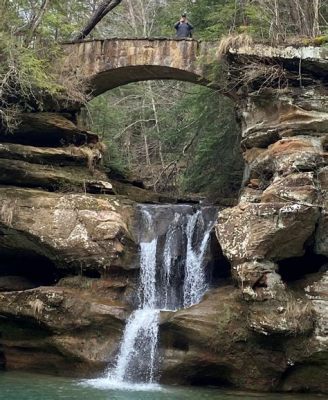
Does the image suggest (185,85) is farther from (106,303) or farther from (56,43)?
(106,303)

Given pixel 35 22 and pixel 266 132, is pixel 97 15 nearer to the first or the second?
pixel 35 22

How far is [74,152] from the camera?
48.2 ft

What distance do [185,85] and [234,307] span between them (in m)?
16.4

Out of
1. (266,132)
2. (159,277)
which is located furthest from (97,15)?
(159,277)

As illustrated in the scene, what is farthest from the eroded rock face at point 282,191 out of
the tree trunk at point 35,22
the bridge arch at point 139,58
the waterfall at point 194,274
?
the tree trunk at point 35,22

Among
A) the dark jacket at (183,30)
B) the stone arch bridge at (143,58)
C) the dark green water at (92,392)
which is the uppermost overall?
the dark jacket at (183,30)

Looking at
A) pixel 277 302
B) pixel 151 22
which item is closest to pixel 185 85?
pixel 151 22

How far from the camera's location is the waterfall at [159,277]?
1133 centimetres

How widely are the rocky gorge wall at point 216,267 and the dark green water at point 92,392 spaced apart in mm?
635

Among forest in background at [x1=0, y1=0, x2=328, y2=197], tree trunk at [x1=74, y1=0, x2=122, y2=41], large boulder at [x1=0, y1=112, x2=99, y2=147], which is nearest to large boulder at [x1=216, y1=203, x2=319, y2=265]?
forest in background at [x1=0, y1=0, x2=328, y2=197]

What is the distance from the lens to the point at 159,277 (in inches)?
508

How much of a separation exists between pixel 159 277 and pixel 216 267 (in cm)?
125

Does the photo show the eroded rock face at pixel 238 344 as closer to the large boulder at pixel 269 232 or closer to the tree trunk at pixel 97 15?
the large boulder at pixel 269 232

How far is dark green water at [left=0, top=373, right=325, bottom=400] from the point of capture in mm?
9430
